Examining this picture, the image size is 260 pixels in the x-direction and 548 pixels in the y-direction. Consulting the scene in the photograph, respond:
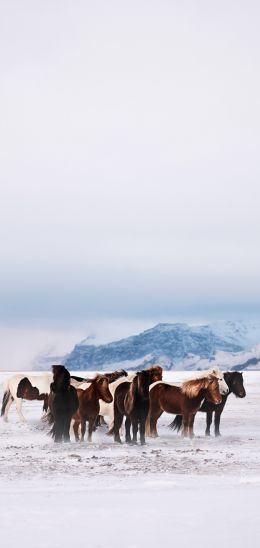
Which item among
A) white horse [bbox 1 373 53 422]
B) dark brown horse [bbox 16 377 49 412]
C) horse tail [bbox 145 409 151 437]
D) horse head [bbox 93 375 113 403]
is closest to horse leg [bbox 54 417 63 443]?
horse head [bbox 93 375 113 403]

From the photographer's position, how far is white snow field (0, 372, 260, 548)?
6.59 metres

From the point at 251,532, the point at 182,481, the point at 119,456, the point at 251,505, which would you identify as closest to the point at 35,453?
the point at 119,456

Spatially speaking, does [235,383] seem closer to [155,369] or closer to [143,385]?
[155,369]

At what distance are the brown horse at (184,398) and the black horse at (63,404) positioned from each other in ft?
6.37

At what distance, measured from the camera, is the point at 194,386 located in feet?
53.9

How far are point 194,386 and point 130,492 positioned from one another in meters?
7.42

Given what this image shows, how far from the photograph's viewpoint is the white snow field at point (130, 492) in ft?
21.6

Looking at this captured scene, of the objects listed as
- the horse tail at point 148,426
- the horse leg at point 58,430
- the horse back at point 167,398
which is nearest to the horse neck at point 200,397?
the horse back at point 167,398

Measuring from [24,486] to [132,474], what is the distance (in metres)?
1.79

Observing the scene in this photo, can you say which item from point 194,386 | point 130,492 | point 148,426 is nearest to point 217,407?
point 194,386

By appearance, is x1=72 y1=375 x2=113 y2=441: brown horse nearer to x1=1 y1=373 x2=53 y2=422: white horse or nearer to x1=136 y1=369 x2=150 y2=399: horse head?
x1=136 y1=369 x2=150 y2=399: horse head

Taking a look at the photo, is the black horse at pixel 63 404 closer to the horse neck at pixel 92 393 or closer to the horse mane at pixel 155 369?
the horse neck at pixel 92 393

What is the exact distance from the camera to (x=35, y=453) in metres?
13.9

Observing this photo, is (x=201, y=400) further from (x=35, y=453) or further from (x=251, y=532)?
(x=251, y=532)
